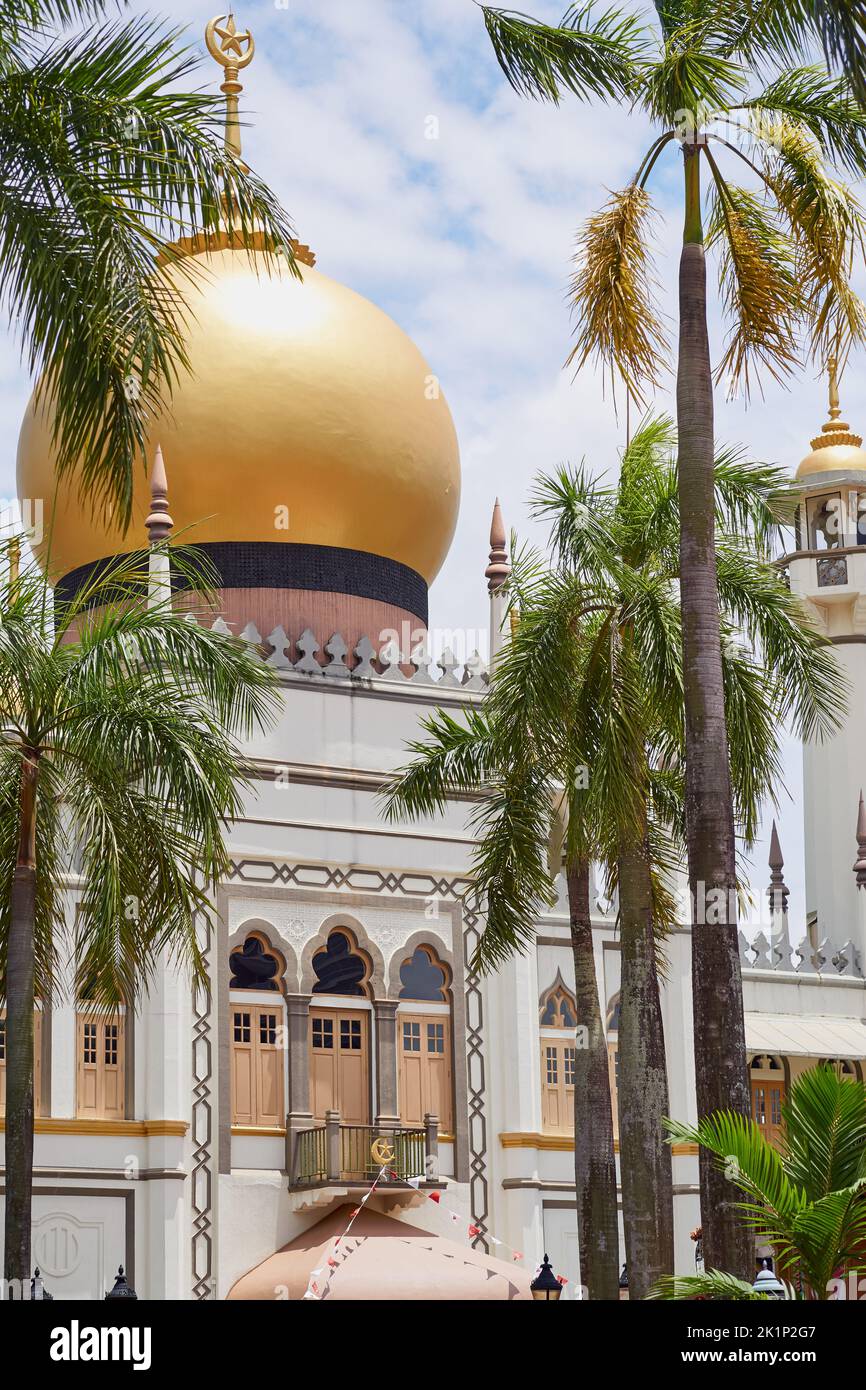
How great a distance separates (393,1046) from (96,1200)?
12.2 feet

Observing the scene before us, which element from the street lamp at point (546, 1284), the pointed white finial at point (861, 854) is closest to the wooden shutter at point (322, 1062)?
the street lamp at point (546, 1284)

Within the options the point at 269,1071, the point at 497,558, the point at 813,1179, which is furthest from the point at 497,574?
the point at 813,1179

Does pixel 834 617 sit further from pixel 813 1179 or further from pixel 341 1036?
pixel 813 1179

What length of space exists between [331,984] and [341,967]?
22cm

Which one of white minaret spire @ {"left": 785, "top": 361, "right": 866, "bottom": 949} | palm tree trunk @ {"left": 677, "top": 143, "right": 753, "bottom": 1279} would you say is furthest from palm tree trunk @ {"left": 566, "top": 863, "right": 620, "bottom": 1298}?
white minaret spire @ {"left": 785, "top": 361, "right": 866, "bottom": 949}

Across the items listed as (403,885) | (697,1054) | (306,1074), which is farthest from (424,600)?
(697,1054)

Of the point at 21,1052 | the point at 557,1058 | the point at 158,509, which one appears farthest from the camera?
the point at 557,1058

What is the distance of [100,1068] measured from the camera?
20750mm

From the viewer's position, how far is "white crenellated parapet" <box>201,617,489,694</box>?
907 inches

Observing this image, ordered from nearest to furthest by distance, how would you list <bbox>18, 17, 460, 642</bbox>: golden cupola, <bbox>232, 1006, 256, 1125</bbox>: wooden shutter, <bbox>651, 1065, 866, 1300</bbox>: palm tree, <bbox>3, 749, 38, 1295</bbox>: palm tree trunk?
<bbox>651, 1065, 866, 1300</bbox>: palm tree
<bbox>3, 749, 38, 1295</bbox>: palm tree trunk
<bbox>232, 1006, 256, 1125</bbox>: wooden shutter
<bbox>18, 17, 460, 642</bbox>: golden cupola

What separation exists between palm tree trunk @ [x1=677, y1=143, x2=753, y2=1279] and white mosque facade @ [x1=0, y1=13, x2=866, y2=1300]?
9180 millimetres

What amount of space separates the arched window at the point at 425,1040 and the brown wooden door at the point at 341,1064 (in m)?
0.43

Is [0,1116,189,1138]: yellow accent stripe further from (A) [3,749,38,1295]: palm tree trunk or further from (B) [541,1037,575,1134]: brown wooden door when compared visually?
(A) [3,749,38,1295]: palm tree trunk

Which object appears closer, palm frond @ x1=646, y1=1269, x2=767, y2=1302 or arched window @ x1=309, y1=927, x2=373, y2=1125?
palm frond @ x1=646, y1=1269, x2=767, y2=1302
